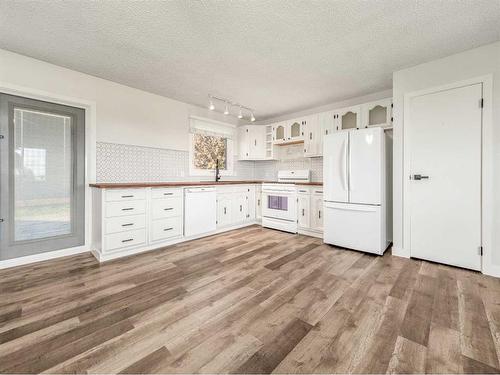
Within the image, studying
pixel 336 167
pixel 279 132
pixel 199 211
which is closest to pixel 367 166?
pixel 336 167

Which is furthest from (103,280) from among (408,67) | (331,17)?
(408,67)

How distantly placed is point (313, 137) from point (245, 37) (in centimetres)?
252

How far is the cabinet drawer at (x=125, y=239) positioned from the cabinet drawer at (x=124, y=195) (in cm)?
47

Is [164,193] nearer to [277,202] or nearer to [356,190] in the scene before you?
[277,202]

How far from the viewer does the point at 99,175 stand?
3.30 m

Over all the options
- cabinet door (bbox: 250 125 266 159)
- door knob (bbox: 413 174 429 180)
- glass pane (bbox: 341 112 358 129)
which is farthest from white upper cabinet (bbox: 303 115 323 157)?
door knob (bbox: 413 174 429 180)

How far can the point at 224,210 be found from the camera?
4.35m

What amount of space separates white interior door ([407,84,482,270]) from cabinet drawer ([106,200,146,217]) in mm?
3742

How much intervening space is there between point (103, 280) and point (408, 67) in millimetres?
4517

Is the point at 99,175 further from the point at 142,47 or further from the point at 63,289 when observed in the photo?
the point at 142,47

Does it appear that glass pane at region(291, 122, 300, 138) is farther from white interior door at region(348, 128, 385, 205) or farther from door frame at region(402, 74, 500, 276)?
door frame at region(402, 74, 500, 276)

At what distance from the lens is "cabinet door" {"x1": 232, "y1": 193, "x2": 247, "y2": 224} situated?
4.54 m

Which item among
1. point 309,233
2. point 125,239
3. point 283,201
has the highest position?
point 283,201

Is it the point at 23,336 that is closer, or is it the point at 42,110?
the point at 23,336
